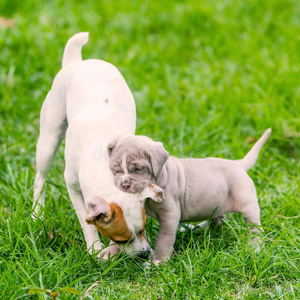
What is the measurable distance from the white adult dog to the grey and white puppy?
0.14m

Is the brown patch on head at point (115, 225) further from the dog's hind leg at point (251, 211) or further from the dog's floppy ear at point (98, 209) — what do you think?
the dog's hind leg at point (251, 211)

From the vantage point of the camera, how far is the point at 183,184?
4.23 meters

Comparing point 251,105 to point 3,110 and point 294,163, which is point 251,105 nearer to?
point 294,163

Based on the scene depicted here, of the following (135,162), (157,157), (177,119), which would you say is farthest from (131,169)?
(177,119)

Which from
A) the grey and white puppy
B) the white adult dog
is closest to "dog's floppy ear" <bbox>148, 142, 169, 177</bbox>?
the grey and white puppy

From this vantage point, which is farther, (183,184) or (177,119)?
(177,119)

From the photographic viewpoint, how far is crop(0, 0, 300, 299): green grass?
3980 mm

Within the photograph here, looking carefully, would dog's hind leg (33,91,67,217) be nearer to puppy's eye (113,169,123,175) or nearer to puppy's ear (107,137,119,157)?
puppy's ear (107,137,119,157)

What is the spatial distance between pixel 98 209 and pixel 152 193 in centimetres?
37

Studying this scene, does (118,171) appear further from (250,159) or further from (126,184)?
(250,159)

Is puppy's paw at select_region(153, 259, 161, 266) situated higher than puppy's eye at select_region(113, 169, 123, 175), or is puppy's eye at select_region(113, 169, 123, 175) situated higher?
puppy's eye at select_region(113, 169, 123, 175)

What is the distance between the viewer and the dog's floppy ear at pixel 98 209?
11.4 feet

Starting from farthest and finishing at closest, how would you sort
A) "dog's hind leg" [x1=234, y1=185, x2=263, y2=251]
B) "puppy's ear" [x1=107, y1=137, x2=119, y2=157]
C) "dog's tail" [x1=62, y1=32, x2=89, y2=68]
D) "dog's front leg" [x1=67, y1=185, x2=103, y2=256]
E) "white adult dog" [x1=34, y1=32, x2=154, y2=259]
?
"dog's tail" [x1=62, y1=32, x2=89, y2=68], "dog's hind leg" [x1=234, y1=185, x2=263, y2=251], "dog's front leg" [x1=67, y1=185, x2=103, y2=256], "puppy's ear" [x1=107, y1=137, x2=119, y2=157], "white adult dog" [x1=34, y1=32, x2=154, y2=259]

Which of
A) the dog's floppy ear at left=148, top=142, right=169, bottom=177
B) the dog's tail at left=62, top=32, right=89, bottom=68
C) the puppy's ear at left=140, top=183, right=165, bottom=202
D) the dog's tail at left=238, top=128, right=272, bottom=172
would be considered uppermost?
the dog's tail at left=62, top=32, right=89, bottom=68
